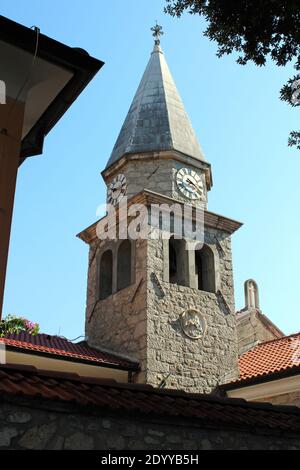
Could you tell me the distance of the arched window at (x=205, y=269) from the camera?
18.1 meters

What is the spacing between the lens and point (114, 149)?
20.4 m

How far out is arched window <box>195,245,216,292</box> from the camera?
18.1 m

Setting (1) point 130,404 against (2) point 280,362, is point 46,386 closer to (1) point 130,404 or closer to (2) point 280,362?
(1) point 130,404

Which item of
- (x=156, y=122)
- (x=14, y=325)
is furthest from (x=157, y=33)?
(x=14, y=325)

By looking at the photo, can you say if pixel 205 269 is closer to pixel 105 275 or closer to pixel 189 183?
pixel 189 183

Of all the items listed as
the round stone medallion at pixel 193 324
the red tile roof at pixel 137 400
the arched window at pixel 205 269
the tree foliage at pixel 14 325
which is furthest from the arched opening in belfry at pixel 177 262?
the red tile roof at pixel 137 400

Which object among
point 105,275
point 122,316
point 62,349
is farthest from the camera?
point 105,275

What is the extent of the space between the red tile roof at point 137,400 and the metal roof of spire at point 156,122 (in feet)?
42.5

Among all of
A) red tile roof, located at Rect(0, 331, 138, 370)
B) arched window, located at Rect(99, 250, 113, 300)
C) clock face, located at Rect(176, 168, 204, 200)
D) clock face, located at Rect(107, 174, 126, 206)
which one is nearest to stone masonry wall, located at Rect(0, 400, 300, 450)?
red tile roof, located at Rect(0, 331, 138, 370)

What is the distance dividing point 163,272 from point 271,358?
159 inches

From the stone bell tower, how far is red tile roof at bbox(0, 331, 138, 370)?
430 mm

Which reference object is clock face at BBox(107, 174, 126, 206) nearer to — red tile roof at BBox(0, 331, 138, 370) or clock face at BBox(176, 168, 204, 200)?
clock face at BBox(176, 168, 204, 200)

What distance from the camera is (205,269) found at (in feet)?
60.4

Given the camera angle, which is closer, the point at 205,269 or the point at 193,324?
the point at 193,324
